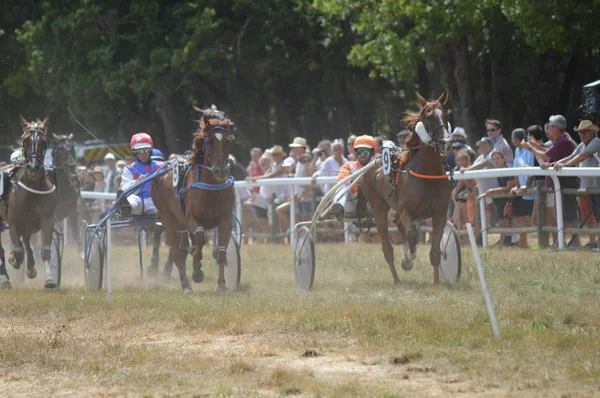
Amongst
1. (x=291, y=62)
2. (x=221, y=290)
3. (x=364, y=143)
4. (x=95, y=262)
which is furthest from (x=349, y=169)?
(x=291, y=62)

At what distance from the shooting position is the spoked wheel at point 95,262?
14838 mm

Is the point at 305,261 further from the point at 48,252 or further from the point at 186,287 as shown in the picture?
the point at 48,252

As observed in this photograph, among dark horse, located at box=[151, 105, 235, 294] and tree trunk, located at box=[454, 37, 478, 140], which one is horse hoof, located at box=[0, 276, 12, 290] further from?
tree trunk, located at box=[454, 37, 478, 140]

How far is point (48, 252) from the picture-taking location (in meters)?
14.6

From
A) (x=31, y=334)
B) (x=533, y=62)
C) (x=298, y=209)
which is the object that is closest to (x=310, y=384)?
(x=31, y=334)

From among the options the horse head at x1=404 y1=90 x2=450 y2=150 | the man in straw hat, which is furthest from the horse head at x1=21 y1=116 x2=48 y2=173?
the man in straw hat

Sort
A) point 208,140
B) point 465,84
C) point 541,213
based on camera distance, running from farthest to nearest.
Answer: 1. point 465,84
2. point 541,213
3. point 208,140

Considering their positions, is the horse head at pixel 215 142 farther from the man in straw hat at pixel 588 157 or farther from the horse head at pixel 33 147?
the man in straw hat at pixel 588 157

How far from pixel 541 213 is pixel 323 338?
292 inches

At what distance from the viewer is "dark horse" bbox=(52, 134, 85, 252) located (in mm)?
18516

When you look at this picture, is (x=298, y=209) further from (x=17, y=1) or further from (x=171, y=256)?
(x=17, y=1)

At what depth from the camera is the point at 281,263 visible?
16.7m

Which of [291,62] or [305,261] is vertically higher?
[291,62]

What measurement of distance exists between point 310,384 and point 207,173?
250 inches
